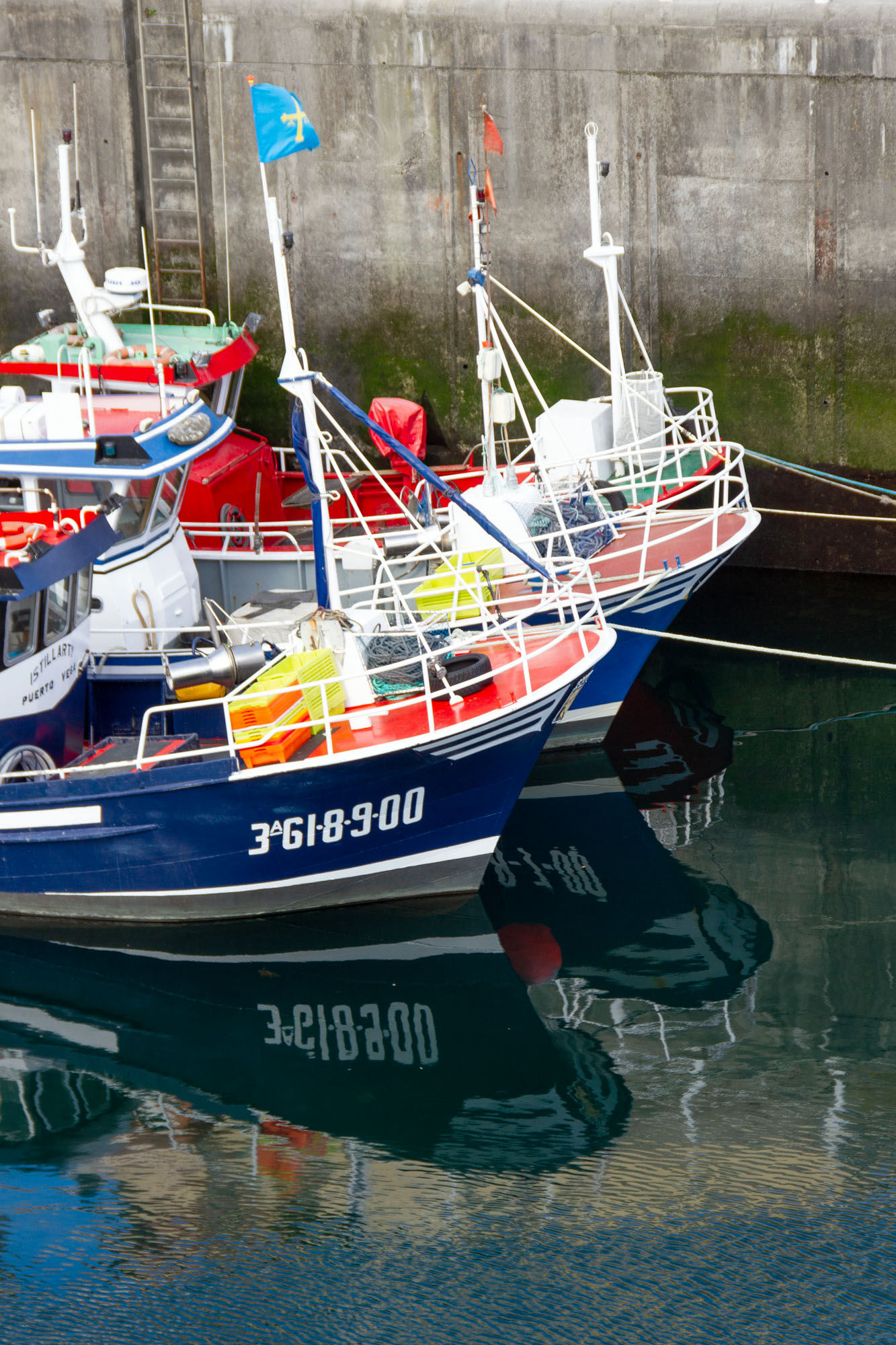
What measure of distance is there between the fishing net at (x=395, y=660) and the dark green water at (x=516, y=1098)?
1.45m

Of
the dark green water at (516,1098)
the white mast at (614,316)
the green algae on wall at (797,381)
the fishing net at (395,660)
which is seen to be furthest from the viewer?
the green algae on wall at (797,381)

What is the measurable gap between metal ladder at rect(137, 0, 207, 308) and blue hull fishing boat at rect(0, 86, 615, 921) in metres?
5.94

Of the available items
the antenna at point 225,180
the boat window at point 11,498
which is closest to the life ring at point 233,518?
the boat window at point 11,498

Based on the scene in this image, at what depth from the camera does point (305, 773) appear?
820 cm

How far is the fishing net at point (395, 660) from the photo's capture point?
8.78m

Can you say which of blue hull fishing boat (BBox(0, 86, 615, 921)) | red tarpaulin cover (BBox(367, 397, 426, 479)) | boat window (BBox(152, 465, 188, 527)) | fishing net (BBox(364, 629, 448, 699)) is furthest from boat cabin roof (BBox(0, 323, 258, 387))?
fishing net (BBox(364, 629, 448, 699))

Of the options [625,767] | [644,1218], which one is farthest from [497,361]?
[644,1218]

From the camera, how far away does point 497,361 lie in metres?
9.85

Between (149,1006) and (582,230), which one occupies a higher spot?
(582,230)

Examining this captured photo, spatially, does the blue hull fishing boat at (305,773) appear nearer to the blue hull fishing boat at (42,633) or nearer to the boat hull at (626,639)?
the blue hull fishing boat at (42,633)

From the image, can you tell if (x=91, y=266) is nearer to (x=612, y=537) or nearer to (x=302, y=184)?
(x=302, y=184)

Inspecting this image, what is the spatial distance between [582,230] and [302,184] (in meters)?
2.81

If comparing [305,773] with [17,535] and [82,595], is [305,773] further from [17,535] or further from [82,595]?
[17,535]

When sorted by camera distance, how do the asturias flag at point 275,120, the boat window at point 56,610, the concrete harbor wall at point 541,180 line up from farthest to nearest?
the concrete harbor wall at point 541,180 < the boat window at point 56,610 < the asturias flag at point 275,120
